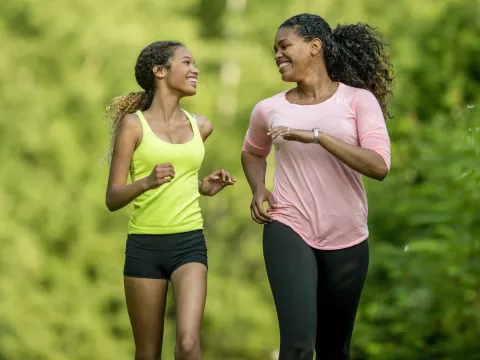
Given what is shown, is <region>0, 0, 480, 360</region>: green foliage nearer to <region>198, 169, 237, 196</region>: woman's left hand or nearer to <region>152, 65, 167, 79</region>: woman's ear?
<region>198, 169, 237, 196</region>: woman's left hand

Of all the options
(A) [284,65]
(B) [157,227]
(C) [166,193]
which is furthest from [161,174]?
(A) [284,65]

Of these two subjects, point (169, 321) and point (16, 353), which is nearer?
point (16, 353)

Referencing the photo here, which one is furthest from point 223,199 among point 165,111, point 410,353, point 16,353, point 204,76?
point 165,111

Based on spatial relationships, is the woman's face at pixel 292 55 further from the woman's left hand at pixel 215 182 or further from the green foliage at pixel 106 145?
the green foliage at pixel 106 145

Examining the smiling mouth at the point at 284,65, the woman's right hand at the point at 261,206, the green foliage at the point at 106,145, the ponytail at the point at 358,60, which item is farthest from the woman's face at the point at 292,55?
the green foliage at the point at 106,145

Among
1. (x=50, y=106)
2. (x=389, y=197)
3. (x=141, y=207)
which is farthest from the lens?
(x=50, y=106)

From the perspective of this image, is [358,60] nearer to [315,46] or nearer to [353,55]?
[353,55]

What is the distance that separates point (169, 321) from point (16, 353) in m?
4.09

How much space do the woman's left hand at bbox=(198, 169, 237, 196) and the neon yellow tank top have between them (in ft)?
0.54

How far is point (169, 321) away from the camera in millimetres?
24828

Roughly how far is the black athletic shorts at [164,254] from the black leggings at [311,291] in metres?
0.41

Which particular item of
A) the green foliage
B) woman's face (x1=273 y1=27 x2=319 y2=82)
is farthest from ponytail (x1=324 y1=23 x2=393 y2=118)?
the green foliage

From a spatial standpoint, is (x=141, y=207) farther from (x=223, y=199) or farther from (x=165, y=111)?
(x=223, y=199)

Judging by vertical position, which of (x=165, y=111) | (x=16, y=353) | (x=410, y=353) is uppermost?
(x=165, y=111)
